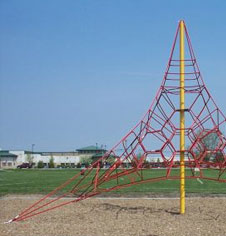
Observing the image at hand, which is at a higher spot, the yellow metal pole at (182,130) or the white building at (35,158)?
the white building at (35,158)

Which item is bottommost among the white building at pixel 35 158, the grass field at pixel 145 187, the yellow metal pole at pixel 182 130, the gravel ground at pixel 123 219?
the gravel ground at pixel 123 219

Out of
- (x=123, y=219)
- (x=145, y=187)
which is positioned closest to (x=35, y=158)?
(x=145, y=187)

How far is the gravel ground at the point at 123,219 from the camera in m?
9.32

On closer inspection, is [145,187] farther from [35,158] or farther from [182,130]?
[35,158]

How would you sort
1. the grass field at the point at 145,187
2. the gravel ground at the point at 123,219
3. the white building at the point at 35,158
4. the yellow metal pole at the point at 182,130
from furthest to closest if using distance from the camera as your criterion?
the white building at the point at 35,158, the grass field at the point at 145,187, the yellow metal pole at the point at 182,130, the gravel ground at the point at 123,219

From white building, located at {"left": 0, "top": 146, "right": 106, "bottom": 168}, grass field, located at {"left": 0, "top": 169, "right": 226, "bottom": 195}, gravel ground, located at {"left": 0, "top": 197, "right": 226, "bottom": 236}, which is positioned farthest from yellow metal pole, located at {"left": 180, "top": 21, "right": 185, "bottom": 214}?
white building, located at {"left": 0, "top": 146, "right": 106, "bottom": 168}

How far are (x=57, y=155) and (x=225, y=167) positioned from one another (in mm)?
119337

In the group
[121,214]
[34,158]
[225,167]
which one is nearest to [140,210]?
[121,214]

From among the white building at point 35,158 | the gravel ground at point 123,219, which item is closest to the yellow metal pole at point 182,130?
the gravel ground at point 123,219

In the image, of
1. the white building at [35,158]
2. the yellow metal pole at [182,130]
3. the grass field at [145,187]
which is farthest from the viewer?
the white building at [35,158]

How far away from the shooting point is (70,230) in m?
9.56

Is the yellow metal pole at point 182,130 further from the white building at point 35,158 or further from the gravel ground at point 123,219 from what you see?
the white building at point 35,158

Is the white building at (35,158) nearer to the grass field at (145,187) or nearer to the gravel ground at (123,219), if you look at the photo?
the grass field at (145,187)

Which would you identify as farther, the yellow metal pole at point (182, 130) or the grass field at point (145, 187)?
the grass field at point (145, 187)
